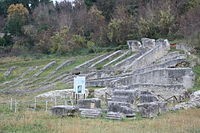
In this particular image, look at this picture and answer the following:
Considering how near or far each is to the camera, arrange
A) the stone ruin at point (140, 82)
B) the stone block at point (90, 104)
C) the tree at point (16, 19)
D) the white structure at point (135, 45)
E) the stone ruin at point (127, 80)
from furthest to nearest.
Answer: the tree at point (16, 19) → the white structure at point (135, 45) → the stone block at point (90, 104) → the stone ruin at point (127, 80) → the stone ruin at point (140, 82)

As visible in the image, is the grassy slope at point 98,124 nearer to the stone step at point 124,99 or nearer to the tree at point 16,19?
the stone step at point 124,99

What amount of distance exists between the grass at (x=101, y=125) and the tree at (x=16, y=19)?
167ft

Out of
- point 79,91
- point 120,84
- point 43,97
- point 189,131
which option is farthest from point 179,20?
point 189,131

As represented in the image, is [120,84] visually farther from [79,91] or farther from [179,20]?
[179,20]

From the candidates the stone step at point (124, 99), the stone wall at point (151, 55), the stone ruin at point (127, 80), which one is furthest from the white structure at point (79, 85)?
the stone wall at point (151, 55)

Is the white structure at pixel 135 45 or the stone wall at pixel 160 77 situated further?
the white structure at pixel 135 45

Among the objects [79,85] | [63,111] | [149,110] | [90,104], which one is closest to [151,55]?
[79,85]

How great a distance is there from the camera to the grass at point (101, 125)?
1681cm

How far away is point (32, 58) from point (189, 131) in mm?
43664

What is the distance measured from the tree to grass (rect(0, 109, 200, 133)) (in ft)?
167

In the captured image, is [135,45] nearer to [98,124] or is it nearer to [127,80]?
[127,80]

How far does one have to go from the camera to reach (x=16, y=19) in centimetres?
7112

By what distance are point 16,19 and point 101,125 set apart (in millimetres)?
55113

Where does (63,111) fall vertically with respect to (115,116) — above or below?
above
